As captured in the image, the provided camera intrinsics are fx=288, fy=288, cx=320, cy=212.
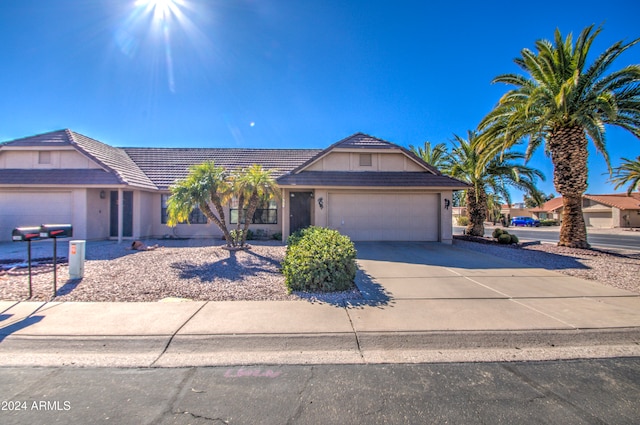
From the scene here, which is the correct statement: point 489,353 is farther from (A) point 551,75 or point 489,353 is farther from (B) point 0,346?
(A) point 551,75

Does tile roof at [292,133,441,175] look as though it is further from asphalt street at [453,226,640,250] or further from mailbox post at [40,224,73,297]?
asphalt street at [453,226,640,250]

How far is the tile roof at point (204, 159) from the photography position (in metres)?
16.2

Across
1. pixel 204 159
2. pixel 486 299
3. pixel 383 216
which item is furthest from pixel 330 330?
pixel 204 159

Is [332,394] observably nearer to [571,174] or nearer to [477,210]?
[571,174]

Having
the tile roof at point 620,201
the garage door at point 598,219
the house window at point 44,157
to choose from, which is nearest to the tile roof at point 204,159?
the house window at point 44,157

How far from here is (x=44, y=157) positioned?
13750mm

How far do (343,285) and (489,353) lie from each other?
2.84 metres

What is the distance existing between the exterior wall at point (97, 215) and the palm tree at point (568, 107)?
18573mm

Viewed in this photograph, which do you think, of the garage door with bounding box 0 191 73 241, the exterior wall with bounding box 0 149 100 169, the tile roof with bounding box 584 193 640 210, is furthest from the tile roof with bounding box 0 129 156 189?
the tile roof with bounding box 584 193 640 210

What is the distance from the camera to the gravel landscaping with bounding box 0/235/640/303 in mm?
5742

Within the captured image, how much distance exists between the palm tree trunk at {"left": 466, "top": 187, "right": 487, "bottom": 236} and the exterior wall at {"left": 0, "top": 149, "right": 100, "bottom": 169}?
2026 cm

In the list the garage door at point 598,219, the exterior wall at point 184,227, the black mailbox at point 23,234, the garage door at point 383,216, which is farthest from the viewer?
the garage door at point 598,219

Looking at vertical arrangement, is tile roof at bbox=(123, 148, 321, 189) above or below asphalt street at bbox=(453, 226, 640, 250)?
above

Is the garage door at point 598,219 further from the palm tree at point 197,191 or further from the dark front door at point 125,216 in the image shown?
the dark front door at point 125,216
